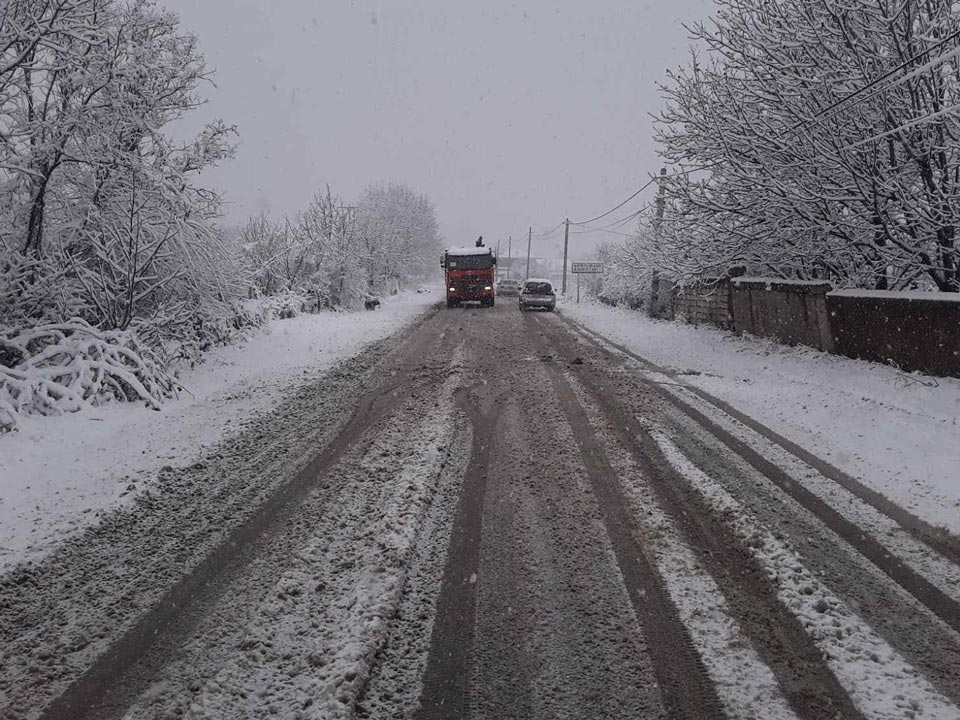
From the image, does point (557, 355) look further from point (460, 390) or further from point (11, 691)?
point (11, 691)

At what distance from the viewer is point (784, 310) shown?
1202cm

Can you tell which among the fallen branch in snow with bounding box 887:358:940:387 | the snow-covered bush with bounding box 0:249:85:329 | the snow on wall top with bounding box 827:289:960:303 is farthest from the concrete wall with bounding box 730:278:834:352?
the snow-covered bush with bounding box 0:249:85:329

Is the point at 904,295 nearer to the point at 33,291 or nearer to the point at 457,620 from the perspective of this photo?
the point at 457,620

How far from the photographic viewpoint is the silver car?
88.6ft

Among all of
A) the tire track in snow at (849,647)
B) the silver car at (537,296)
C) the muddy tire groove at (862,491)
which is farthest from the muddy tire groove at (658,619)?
the silver car at (537,296)

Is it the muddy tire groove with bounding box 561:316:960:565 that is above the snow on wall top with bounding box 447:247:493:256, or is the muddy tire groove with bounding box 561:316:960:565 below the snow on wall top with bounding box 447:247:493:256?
below

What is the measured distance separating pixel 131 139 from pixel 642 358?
385 inches

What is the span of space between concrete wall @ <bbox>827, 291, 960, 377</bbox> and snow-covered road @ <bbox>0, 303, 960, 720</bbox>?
152 inches

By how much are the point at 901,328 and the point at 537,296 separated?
19.3 m

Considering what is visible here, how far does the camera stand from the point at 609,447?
217 inches

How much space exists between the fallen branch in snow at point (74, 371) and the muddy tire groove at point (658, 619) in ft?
19.1

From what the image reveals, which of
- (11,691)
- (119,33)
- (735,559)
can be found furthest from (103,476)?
(119,33)

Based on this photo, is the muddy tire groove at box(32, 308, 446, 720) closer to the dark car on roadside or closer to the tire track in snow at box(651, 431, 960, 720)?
the tire track in snow at box(651, 431, 960, 720)

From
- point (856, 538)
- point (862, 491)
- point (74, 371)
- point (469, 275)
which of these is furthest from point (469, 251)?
point (856, 538)
